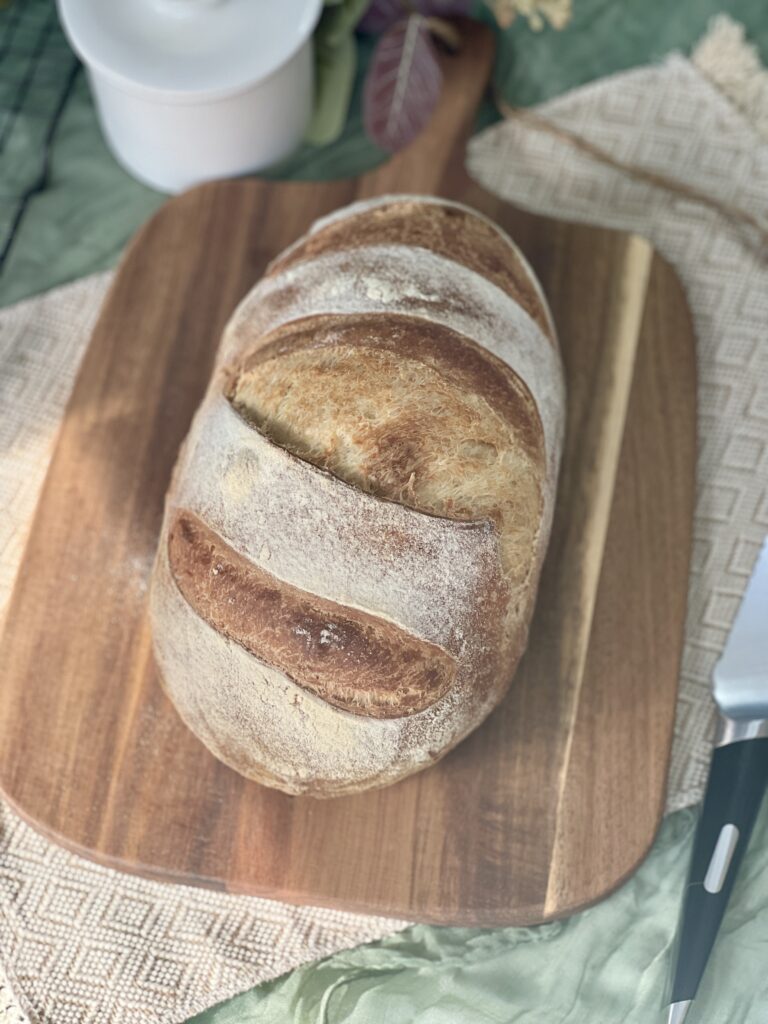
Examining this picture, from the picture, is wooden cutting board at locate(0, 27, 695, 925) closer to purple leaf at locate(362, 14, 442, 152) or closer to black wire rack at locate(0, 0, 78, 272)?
purple leaf at locate(362, 14, 442, 152)

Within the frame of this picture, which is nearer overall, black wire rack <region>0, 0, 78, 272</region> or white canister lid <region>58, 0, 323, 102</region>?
white canister lid <region>58, 0, 323, 102</region>

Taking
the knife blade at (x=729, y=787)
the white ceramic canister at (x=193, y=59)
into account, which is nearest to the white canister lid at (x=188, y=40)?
the white ceramic canister at (x=193, y=59)

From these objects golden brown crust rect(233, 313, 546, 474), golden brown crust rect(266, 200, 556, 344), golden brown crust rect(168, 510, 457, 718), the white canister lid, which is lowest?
golden brown crust rect(168, 510, 457, 718)

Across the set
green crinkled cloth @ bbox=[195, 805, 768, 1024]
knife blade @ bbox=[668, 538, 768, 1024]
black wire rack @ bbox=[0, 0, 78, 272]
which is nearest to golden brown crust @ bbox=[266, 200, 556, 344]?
knife blade @ bbox=[668, 538, 768, 1024]

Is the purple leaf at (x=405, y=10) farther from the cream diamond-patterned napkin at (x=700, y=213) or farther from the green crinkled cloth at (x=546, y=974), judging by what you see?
the green crinkled cloth at (x=546, y=974)

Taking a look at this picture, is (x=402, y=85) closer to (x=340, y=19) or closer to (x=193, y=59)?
(x=340, y=19)

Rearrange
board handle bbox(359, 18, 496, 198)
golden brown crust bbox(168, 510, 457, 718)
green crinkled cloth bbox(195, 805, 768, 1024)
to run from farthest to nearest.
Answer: board handle bbox(359, 18, 496, 198), green crinkled cloth bbox(195, 805, 768, 1024), golden brown crust bbox(168, 510, 457, 718)

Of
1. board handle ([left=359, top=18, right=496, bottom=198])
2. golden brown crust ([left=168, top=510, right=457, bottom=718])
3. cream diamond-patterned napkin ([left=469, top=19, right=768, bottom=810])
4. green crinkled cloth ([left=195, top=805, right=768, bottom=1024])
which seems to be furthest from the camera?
board handle ([left=359, top=18, right=496, bottom=198])

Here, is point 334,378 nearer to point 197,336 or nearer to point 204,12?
point 197,336

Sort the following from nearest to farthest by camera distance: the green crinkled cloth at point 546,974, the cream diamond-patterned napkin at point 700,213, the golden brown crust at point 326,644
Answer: the golden brown crust at point 326,644 → the green crinkled cloth at point 546,974 → the cream diamond-patterned napkin at point 700,213
